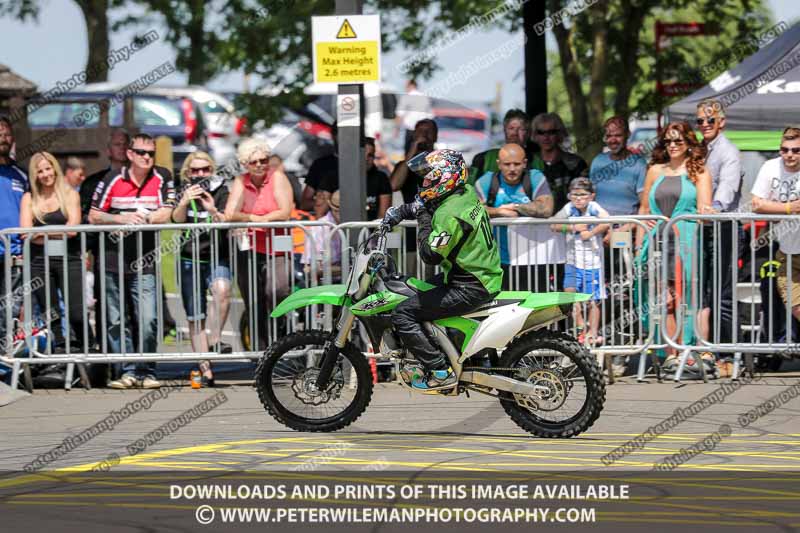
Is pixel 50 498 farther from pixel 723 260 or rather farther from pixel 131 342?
pixel 723 260

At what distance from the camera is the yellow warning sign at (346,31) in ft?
42.1

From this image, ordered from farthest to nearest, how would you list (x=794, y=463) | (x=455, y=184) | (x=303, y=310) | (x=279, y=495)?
(x=303, y=310)
(x=455, y=184)
(x=794, y=463)
(x=279, y=495)

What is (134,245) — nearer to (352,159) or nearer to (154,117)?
(352,159)

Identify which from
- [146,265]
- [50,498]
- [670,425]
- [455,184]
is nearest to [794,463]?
[670,425]

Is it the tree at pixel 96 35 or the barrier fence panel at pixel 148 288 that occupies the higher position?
the tree at pixel 96 35

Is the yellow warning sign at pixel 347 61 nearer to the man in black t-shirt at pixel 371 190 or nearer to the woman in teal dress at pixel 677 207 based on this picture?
the man in black t-shirt at pixel 371 190

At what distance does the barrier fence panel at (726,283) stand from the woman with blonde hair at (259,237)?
3.13 metres

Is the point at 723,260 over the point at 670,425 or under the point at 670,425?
over

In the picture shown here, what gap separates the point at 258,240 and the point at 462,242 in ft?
11.4

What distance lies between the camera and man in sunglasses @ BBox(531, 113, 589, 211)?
14.6m

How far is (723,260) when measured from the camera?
43.6 ft

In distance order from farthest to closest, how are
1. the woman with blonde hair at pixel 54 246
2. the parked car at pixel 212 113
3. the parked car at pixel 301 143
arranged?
the parked car at pixel 212 113 < the parked car at pixel 301 143 < the woman with blonde hair at pixel 54 246

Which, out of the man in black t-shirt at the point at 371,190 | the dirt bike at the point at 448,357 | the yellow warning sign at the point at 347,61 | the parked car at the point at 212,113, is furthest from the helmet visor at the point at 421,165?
the parked car at the point at 212,113

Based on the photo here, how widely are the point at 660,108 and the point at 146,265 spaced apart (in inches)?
401
